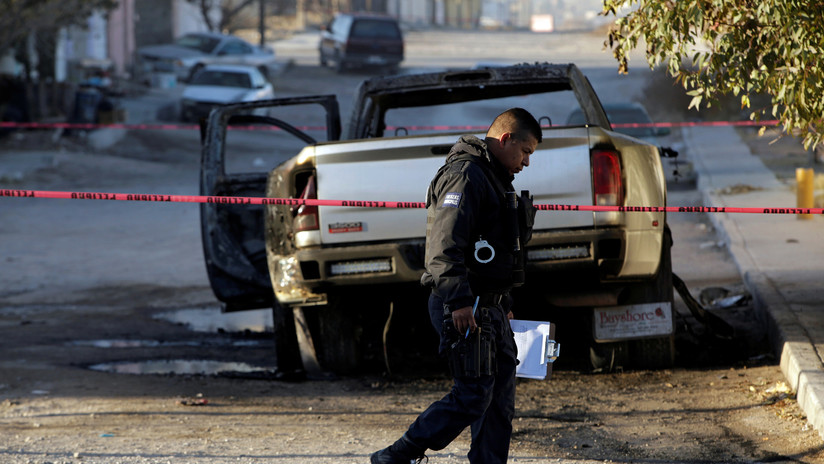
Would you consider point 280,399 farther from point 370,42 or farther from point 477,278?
point 370,42

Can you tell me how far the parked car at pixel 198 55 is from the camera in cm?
3619

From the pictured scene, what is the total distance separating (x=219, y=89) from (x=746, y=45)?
22.0 metres

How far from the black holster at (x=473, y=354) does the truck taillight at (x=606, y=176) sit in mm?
2207

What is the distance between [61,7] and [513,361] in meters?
20.5

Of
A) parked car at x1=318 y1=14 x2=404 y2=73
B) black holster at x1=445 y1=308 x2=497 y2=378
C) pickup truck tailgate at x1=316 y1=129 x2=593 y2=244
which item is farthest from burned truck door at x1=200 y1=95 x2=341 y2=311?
parked car at x1=318 y1=14 x2=404 y2=73

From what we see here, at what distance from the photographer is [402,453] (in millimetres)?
4258

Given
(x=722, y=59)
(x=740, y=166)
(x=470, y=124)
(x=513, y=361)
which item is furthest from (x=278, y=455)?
(x=740, y=166)

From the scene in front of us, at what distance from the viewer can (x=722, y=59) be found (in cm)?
592

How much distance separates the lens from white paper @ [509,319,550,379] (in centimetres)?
442

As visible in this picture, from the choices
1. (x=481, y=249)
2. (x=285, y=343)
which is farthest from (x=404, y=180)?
(x=481, y=249)

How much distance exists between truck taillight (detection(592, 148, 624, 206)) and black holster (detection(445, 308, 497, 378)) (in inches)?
86.9

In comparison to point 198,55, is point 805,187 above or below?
above

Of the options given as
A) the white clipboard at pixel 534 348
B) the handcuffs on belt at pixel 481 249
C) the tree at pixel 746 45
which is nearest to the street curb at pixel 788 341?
the tree at pixel 746 45

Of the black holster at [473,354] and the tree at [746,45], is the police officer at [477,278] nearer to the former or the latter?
the black holster at [473,354]
